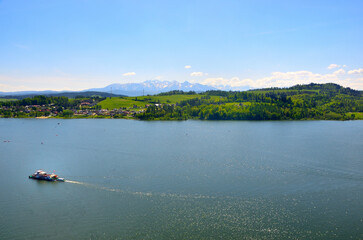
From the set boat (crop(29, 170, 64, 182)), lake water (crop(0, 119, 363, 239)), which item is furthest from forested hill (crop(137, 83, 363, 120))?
boat (crop(29, 170, 64, 182))

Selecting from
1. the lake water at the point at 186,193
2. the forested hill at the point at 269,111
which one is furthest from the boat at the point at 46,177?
the forested hill at the point at 269,111

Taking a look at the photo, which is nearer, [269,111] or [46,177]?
[46,177]

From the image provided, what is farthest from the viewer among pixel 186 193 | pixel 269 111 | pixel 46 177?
pixel 269 111

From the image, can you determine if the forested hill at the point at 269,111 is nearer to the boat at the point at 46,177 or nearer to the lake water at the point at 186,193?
the lake water at the point at 186,193

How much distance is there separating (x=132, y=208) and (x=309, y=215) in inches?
954

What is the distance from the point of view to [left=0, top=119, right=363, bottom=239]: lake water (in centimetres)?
3278

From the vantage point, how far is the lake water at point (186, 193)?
32781 mm

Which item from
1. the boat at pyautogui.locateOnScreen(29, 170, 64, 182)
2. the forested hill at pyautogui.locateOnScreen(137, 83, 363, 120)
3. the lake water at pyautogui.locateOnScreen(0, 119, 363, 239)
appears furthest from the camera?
the forested hill at pyautogui.locateOnScreen(137, 83, 363, 120)

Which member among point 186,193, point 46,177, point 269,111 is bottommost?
point 186,193

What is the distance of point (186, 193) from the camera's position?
4262 centimetres

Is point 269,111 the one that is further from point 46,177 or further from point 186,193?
point 46,177

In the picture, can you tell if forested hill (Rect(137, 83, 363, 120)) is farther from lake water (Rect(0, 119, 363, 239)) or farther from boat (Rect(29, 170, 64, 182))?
boat (Rect(29, 170, 64, 182))

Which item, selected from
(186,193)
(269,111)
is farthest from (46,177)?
(269,111)

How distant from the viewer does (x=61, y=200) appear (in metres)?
40.9
